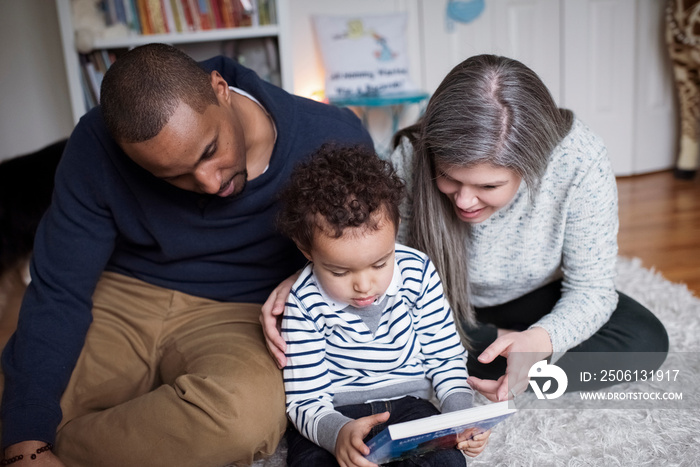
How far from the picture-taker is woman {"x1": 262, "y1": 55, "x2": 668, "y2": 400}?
1.13 meters

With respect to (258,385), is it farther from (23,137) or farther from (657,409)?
(23,137)

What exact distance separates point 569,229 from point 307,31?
2.06m

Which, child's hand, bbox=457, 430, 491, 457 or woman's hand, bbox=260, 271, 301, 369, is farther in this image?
woman's hand, bbox=260, 271, 301, 369

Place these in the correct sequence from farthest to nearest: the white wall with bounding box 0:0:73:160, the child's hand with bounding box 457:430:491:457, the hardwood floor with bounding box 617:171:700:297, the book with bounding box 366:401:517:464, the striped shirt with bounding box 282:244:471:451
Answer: the white wall with bounding box 0:0:73:160 < the hardwood floor with bounding box 617:171:700:297 < the striped shirt with bounding box 282:244:471:451 < the child's hand with bounding box 457:430:491:457 < the book with bounding box 366:401:517:464

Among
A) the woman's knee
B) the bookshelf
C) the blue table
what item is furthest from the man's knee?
the blue table

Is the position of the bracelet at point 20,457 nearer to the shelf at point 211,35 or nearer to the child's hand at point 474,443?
the child's hand at point 474,443

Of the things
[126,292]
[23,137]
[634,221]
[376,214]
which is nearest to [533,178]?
[376,214]

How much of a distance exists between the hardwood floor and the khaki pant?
1.30 metres

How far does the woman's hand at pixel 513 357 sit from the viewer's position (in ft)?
3.50

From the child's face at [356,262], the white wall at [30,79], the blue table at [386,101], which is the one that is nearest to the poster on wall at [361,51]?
the blue table at [386,101]

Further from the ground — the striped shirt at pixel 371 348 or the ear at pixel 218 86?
the ear at pixel 218 86

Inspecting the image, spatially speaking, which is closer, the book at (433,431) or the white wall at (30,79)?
the book at (433,431)

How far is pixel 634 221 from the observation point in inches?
99.7

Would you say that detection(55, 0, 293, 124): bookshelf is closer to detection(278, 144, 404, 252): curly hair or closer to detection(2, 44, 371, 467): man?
detection(2, 44, 371, 467): man
